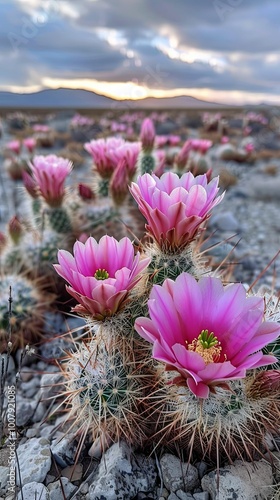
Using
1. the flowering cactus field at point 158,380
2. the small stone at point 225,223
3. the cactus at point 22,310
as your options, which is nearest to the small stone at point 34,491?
the flowering cactus field at point 158,380

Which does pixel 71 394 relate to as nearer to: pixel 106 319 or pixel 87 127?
pixel 106 319

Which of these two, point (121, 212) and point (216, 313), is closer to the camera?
point (216, 313)

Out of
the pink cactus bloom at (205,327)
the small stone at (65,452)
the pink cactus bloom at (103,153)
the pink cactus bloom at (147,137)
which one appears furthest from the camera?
the pink cactus bloom at (147,137)

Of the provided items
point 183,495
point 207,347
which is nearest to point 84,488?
point 183,495

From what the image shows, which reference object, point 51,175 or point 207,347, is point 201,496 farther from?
point 51,175

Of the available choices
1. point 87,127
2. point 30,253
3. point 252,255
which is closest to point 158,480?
point 30,253

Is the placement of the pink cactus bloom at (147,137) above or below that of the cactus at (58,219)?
above

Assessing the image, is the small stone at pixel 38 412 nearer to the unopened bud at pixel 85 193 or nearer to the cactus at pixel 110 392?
the cactus at pixel 110 392
